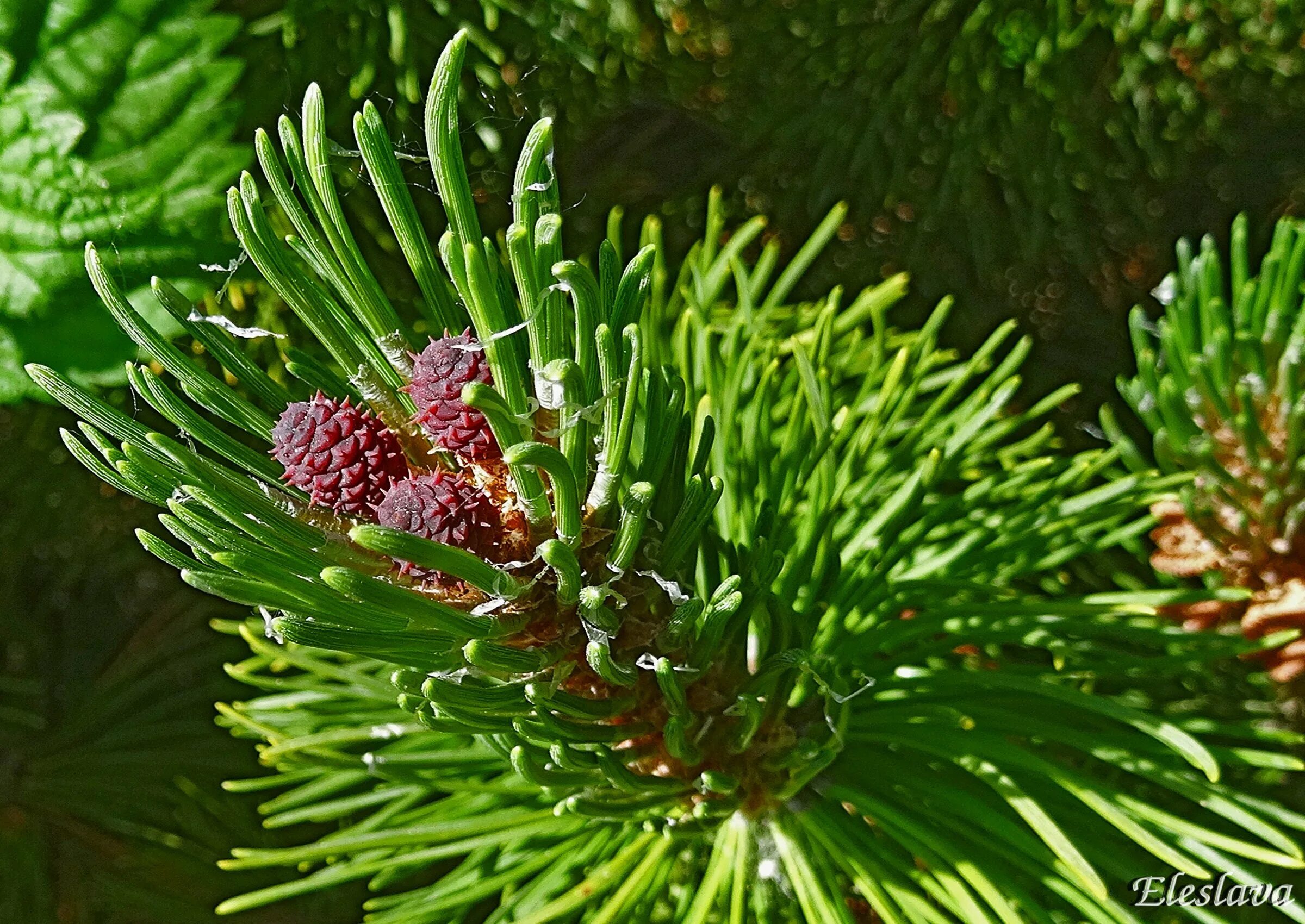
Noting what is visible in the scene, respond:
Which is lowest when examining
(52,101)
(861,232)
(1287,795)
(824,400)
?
(1287,795)

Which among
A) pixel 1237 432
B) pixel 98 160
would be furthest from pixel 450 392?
pixel 1237 432

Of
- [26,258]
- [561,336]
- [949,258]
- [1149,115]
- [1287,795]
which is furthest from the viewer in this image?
[949,258]

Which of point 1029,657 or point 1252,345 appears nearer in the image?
point 1252,345

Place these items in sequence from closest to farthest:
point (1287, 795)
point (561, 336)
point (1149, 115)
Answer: point (561, 336)
point (1287, 795)
point (1149, 115)

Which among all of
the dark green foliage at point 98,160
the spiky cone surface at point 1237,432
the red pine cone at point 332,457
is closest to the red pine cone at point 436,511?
the red pine cone at point 332,457

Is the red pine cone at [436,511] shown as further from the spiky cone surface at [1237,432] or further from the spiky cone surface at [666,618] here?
the spiky cone surface at [1237,432]

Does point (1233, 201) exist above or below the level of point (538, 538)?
above

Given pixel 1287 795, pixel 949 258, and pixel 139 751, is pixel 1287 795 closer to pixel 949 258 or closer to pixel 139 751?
pixel 949 258

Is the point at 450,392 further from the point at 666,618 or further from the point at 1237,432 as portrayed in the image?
the point at 1237,432

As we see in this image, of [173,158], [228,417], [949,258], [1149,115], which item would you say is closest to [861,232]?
[949,258]
